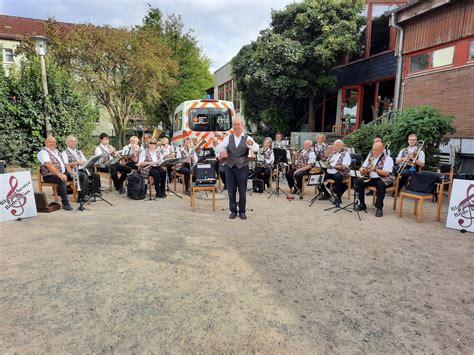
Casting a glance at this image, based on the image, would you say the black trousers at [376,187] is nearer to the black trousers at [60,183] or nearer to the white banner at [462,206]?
the white banner at [462,206]

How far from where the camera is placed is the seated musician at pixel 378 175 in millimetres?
5988

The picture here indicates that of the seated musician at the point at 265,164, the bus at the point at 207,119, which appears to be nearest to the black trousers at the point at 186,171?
the seated musician at the point at 265,164

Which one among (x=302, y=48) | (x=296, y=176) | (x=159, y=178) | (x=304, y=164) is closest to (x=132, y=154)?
(x=159, y=178)

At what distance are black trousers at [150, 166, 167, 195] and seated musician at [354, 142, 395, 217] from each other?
165 inches

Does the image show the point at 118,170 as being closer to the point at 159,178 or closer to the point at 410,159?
the point at 159,178

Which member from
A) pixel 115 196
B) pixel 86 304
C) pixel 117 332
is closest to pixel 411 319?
pixel 117 332

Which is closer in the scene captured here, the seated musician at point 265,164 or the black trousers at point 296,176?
the black trousers at point 296,176

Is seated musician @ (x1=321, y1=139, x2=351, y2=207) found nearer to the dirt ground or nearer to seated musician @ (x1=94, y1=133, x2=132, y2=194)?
the dirt ground

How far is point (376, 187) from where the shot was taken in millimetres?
6145

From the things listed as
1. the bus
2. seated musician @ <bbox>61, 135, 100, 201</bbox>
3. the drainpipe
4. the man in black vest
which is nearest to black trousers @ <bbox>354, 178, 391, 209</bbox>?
the man in black vest

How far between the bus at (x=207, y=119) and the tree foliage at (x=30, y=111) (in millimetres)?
4096

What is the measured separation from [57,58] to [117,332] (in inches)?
595

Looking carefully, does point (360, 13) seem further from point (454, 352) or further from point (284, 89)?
point (454, 352)

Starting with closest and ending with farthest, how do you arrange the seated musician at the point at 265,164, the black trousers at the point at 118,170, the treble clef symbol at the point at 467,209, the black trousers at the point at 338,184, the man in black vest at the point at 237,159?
1. the treble clef symbol at the point at 467,209
2. the man in black vest at the point at 237,159
3. the black trousers at the point at 338,184
4. the black trousers at the point at 118,170
5. the seated musician at the point at 265,164
